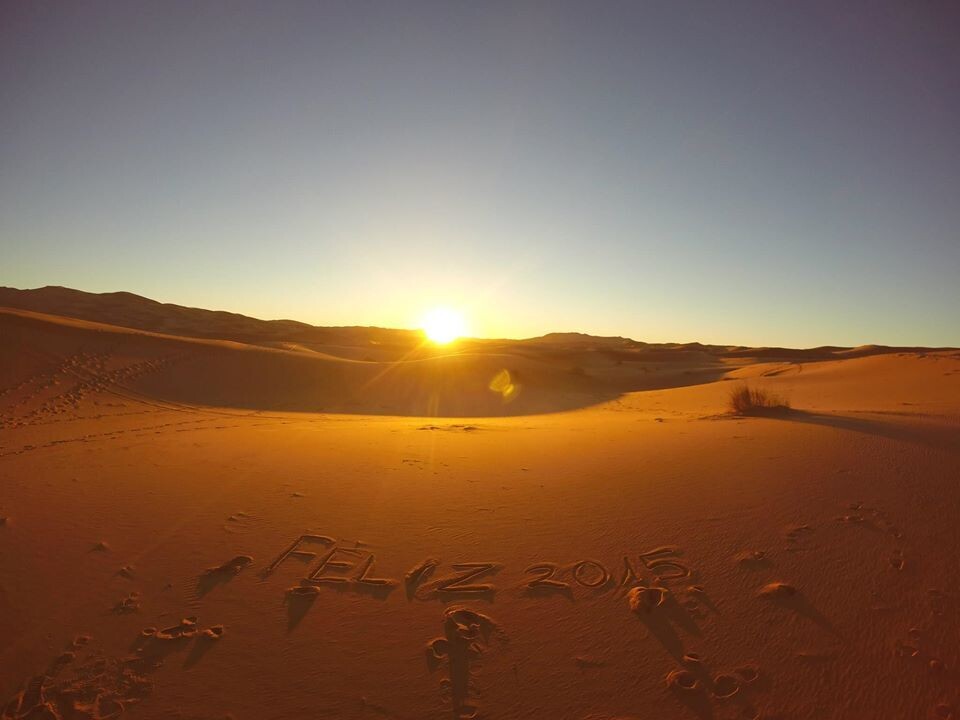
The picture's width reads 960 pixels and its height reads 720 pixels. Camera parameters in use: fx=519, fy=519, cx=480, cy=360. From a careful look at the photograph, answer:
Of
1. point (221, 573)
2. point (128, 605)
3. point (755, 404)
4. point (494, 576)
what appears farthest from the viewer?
point (755, 404)

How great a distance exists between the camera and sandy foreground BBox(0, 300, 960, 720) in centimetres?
280

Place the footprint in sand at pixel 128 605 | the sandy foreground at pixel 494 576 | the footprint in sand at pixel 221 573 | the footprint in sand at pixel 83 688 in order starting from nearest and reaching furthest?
the footprint in sand at pixel 83 688
the sandy foreground at pixel 494 576
the footprint in sand at pixel 128 605
the footprint in sand at pixel 221 573

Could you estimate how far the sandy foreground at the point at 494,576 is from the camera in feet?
9.20

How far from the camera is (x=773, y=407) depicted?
913 cm

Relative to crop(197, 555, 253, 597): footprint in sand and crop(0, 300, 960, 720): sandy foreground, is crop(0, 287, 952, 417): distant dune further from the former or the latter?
crop(197, 555, 253, 597): footprint in sand

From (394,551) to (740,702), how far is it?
2.59 metres

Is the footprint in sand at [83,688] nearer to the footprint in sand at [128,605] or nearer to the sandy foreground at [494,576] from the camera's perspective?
the sandy foreground at [494,576]

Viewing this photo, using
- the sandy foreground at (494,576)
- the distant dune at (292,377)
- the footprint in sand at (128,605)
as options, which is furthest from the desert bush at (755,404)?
the footprint in sand at (128,605)

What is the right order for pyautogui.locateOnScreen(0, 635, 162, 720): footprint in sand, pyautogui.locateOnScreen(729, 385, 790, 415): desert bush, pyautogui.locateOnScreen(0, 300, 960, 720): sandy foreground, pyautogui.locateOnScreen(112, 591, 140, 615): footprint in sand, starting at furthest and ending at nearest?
pyautogui.locateOnScreen(729, 385, 790, 415): desert bush, pyautogui.locateOnScreen(112, 591, 140, 615): footprint in sand, pyautogui.locateOnScreen(0, 300, 960, 720): sandy foreground, pyautogui.locateOnScreen(0, 635, 162, 720): footprint in sand

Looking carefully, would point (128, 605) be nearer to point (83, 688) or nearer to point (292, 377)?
point (83, 688)

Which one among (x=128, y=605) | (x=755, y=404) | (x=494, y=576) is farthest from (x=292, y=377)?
(x=494, y=576)

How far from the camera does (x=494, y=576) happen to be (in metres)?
3.86

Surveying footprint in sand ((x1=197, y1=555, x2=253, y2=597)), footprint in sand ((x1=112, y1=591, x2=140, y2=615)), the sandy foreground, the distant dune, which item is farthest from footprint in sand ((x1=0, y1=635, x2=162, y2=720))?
the distant dune

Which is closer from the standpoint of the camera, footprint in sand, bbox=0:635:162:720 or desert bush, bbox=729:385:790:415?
footprint in sand, bbox=0:635:162:720
